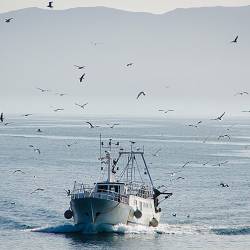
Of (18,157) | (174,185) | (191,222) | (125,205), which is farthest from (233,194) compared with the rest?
(18,157)

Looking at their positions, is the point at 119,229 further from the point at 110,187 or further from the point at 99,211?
the point at 110,187

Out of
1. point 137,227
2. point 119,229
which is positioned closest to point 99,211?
point 119,229

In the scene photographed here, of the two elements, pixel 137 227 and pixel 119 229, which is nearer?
pixel 119 229

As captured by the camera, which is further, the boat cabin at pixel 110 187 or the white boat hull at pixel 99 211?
the boat cabin at pixel 110 187

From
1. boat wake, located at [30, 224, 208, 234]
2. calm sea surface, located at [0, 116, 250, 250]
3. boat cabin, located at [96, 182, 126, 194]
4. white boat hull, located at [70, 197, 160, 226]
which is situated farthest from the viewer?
boat cabin, located at [96, 182, 126, 194]

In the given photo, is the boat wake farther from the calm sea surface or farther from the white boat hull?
the white boat hull

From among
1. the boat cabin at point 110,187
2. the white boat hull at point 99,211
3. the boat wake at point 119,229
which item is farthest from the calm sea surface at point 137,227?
the boat cabin at point 110,187

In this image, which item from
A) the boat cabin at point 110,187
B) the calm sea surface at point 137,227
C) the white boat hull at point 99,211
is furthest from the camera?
the boat cabin at point 110,187

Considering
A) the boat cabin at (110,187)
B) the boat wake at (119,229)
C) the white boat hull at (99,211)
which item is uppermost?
the boat cabin at (110,187)

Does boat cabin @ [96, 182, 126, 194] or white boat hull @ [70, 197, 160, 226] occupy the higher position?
boat cabin @ [96, 182, 126, 194]

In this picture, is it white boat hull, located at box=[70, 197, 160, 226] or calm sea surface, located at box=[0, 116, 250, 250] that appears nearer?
calm sea surface, located at box=[0, 116, 250, 250]

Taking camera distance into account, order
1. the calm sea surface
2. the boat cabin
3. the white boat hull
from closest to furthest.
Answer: the calm sea surface
the white boat hull
the boat cabin

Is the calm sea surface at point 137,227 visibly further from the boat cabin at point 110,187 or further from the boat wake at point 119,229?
the boat cabin at point 110,187

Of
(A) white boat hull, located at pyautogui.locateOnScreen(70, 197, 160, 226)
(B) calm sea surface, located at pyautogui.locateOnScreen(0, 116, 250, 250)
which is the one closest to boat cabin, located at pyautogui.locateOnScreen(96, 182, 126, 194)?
(A) white boat hull, located at pyautogui.locateOnScreen(70, 197, 160, 226)
